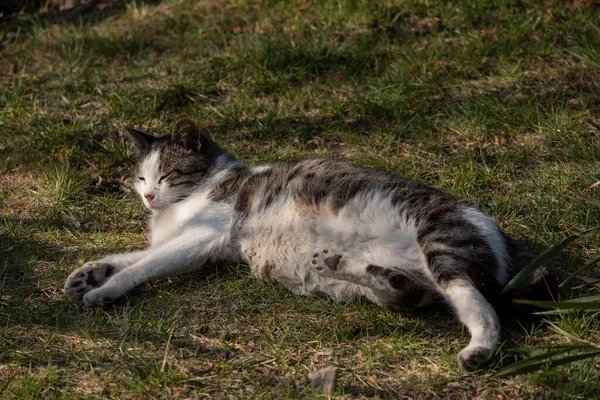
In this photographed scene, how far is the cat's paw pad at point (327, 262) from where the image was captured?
316 cm

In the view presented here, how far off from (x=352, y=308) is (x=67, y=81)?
135 inches

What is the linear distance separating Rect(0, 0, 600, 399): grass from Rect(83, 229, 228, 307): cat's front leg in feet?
0.32

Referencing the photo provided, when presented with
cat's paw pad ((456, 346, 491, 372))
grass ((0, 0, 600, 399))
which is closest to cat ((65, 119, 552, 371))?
cat's paw pad ((456, 346, 491, 372))

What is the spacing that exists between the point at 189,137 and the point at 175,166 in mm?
188

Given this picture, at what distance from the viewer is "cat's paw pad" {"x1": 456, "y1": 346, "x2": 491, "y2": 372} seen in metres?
2.75

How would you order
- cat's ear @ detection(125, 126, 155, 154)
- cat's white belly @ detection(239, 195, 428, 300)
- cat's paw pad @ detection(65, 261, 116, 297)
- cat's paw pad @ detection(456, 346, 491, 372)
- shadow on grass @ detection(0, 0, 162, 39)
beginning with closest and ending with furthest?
cat's paw pad @ detection(456, 346, 491, 372) → cat's white belly @ detection(239, 195, 428, 300) → cat's paw pad @ detection(65, 261, 116, 297) → cat's ear @ detection(125, 126, 155, 154) → shadow on grass @ detection(0, 0, 162, 39)

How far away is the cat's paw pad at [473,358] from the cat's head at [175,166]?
6.06ft

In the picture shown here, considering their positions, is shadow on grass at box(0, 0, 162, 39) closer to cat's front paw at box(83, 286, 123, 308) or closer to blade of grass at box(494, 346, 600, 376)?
cat's front paw at box(83, 286, 123, 308)

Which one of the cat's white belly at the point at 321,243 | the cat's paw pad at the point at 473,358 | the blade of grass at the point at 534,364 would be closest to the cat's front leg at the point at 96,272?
the cat's white belly at the point at 321,243

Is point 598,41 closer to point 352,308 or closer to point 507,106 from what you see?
point 507,106

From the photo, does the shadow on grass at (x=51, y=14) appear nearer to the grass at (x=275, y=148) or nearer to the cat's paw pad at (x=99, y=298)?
the grass at (x=275, y=148)

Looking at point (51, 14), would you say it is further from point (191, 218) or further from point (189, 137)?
point (191, 218)

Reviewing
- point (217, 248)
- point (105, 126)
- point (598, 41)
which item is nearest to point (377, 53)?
point (598, 41)

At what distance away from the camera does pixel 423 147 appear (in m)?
4.67
